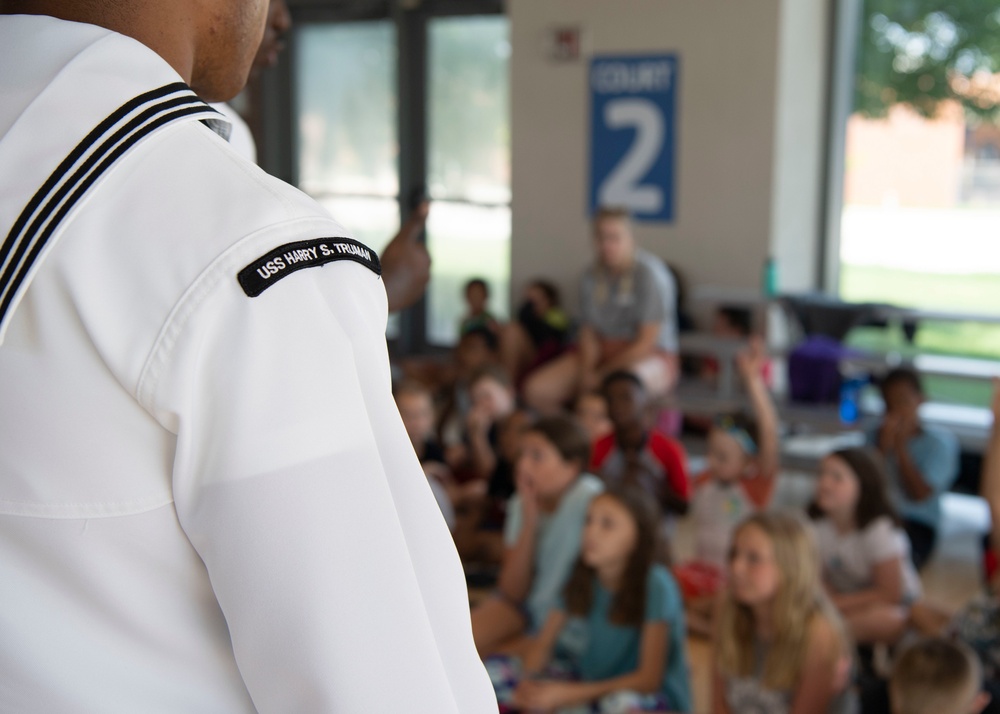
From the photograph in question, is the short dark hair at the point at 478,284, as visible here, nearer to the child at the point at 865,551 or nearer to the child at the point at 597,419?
the child at the point at 597,419

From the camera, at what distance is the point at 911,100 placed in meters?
6.25

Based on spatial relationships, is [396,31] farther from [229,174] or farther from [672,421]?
[229,174]

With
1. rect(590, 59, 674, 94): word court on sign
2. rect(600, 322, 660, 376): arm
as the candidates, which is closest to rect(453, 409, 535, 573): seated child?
rect(600, 322, 660, 376): arm

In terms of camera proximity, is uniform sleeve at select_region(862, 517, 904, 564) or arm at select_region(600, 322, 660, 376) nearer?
uniform sleeve at select_region(862, 517, 904, 564)

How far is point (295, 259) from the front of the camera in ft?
1.96

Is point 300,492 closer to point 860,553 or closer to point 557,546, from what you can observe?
point 557,546

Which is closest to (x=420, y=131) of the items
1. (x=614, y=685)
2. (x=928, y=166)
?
(x=928, y=166)

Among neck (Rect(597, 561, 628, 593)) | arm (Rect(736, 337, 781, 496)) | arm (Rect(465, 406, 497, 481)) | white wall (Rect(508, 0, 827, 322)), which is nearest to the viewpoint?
neck (Rect(597, 561, 628, 593))

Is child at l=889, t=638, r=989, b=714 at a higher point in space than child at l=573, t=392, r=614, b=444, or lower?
lower

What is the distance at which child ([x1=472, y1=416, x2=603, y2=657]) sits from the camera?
3480 millimetres

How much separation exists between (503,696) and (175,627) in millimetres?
2701

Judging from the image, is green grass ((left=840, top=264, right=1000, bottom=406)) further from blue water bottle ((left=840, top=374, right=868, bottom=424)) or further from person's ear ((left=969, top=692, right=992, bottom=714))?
person's ear ((left=969, top=692, right=992, bottom=714))

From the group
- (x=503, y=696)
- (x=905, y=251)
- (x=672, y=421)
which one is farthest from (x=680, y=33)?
(x=503, y=696)

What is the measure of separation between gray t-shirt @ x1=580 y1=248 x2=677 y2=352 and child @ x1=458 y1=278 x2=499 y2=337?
3.71 feet
